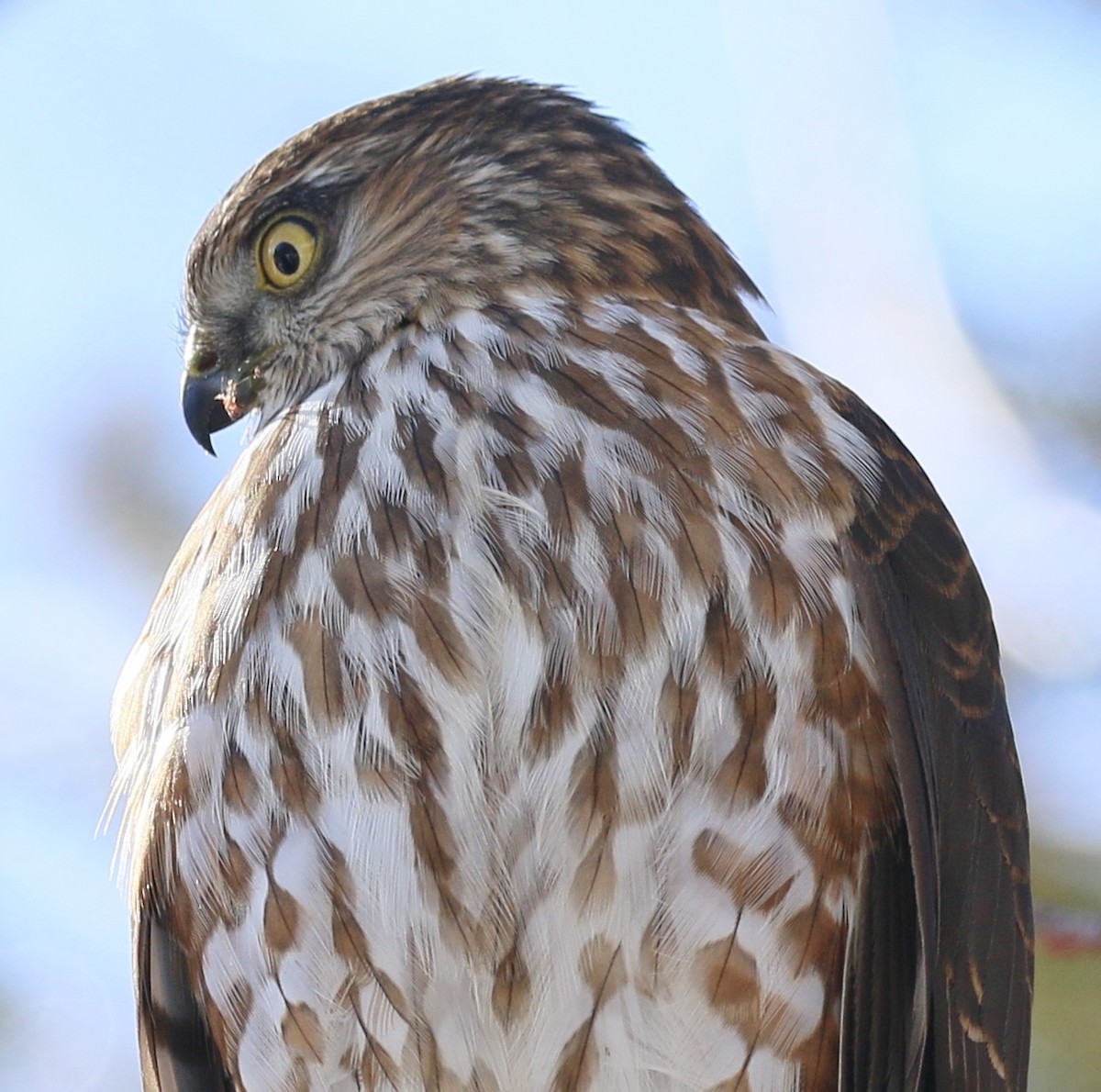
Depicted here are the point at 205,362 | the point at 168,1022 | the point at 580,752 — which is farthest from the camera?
the point at 205,362

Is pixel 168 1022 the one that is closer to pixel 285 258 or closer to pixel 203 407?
pixel 203 407

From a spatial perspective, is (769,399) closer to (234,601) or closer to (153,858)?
(234,601)

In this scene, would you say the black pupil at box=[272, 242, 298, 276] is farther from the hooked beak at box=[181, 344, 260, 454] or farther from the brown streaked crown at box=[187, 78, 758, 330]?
the hooked beak at box=[181, 344, 260, 454]

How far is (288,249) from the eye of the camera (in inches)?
136

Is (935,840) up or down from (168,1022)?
up

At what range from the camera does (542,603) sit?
261cm

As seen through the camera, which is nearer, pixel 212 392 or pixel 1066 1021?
pixel 212 392

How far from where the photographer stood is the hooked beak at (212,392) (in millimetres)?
3494

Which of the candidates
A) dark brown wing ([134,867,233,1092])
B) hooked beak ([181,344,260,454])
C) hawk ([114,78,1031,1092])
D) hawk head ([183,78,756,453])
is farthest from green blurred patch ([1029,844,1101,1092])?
hooked beak ([181,344,260,454])

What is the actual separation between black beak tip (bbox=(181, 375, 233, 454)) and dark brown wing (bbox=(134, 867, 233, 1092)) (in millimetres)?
1195

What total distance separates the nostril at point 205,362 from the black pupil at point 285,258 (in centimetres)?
26

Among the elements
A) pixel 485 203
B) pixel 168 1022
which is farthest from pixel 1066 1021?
pixel 485 203

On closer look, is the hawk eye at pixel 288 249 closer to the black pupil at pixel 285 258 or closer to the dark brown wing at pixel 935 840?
the black pupil at pixel 285 258

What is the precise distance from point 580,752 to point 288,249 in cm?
146
